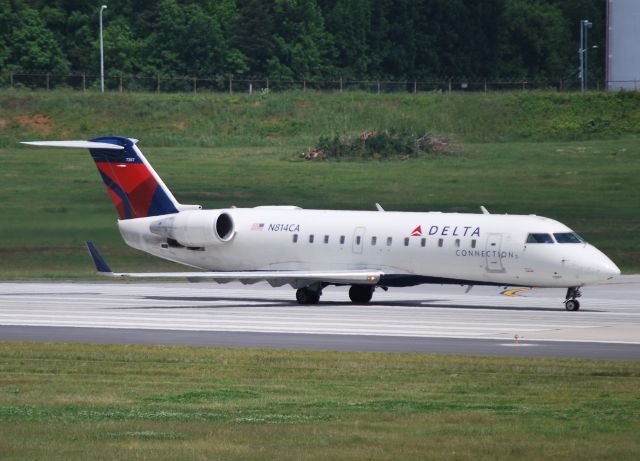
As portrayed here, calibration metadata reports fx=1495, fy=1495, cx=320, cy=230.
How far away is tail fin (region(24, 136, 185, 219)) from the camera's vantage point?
42906 mm

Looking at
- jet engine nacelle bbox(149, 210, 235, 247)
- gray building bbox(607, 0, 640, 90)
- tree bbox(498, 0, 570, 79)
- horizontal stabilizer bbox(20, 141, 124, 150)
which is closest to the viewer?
jet engine nacelle bbox(149, 210, 235, 247)

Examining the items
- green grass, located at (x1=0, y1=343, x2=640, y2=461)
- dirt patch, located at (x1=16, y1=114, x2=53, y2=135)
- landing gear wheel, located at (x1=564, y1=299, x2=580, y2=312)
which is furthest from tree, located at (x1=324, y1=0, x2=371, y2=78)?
green grass, located at (x1=0, y1=343, x2=640, y2=461)

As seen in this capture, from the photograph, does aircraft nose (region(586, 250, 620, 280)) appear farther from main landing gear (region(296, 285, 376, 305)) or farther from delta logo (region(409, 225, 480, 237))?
main landing gear (region(296, 285, 376, 305))

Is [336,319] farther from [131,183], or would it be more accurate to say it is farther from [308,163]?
[308,163]

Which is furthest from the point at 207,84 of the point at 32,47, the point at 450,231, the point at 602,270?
the point at 602,270

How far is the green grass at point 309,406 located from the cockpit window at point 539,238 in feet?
38.3

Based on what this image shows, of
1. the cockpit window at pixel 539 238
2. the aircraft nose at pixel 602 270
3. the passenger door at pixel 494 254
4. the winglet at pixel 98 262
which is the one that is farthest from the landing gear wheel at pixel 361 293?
the aircraft nose at pixel 602 270

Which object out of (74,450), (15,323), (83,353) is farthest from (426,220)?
(74,450)

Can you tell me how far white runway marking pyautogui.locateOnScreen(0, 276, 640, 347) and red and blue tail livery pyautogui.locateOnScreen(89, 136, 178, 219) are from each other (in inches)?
101

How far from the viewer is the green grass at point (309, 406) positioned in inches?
663

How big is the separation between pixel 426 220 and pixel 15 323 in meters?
11.4

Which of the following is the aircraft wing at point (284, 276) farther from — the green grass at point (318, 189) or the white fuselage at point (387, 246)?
the green grass at point (318, 189)

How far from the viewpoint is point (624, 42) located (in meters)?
90.9

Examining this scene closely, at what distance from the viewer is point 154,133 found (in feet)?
276
